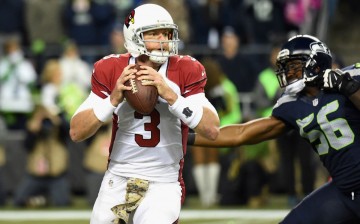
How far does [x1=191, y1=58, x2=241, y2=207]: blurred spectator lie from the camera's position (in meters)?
12.0

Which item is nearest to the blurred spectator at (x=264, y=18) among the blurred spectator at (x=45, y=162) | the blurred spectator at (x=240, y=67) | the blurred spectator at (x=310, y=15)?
the blurred spectator at (x=310, y=15)

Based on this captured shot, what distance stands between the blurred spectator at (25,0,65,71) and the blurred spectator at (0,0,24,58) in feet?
0.56

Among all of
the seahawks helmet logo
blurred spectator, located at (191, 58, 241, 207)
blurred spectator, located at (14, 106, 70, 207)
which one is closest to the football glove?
the seahawks helmet logo

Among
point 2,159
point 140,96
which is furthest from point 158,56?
point 2,159

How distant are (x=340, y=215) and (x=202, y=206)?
5622 millimetres

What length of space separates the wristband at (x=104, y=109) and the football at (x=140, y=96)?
0.10m

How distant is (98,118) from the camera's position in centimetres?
568

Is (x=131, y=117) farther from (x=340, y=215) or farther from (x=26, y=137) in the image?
(x=26, y=137)

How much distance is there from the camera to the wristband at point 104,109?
5641 mm

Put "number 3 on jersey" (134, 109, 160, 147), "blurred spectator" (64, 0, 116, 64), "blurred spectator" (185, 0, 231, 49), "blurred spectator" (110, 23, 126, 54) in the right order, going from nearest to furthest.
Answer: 1. "number 3 on jersey" (134, 109, 160, 147)
2. "blurred spectator" (110, 23, 126, 54)
3. "blurred spectator" (185, 0, 231, 49)
4. "blurred spectator" (64, 0, 116, 64)

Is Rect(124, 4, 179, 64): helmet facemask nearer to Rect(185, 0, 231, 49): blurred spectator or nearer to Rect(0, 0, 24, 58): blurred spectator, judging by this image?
Rect(185, 0, 231, 49): blurred spectator

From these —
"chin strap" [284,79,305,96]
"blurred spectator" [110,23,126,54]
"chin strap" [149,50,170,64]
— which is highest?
"chin strap" [149,50,170,64]

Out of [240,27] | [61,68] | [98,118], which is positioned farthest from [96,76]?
[240,27]

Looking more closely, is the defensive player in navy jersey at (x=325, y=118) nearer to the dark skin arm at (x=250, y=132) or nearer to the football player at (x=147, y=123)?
the dark skin arm at (x=250, y=132)
